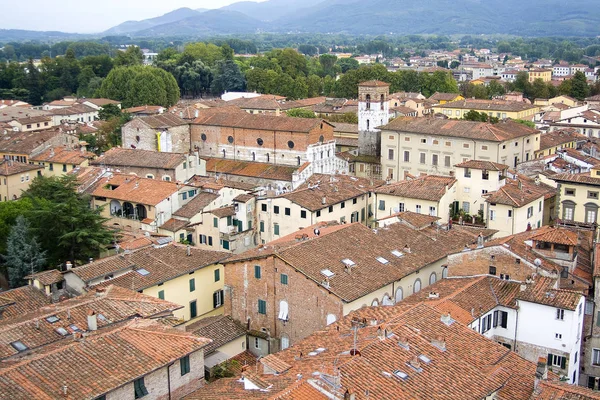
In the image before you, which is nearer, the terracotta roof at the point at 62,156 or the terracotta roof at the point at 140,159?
the terracotta roof at the point at 140,159

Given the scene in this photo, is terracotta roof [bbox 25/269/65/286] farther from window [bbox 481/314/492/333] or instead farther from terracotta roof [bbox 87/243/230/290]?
window [bbox 481/314/492/333]

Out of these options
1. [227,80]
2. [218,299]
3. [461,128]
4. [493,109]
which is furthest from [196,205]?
[227,80]

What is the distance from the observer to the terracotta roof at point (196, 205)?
44.1 metres

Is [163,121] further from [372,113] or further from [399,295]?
[399,295]

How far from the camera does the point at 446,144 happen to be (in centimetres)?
5625

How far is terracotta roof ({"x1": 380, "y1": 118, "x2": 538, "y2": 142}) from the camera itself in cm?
5434

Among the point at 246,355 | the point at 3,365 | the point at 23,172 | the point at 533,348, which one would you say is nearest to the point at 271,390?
the point at 3,365

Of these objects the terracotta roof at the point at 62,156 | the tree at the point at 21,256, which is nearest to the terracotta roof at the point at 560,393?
the tree at the point at 21,256

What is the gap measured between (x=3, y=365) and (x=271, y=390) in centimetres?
792

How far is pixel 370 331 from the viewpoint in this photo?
2231 cm

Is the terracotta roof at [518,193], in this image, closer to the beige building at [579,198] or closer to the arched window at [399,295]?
the beige building at [579,198]

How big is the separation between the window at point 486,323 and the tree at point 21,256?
76.1ft

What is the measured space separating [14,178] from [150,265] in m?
28.0

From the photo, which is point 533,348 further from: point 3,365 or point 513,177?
point 513,177
